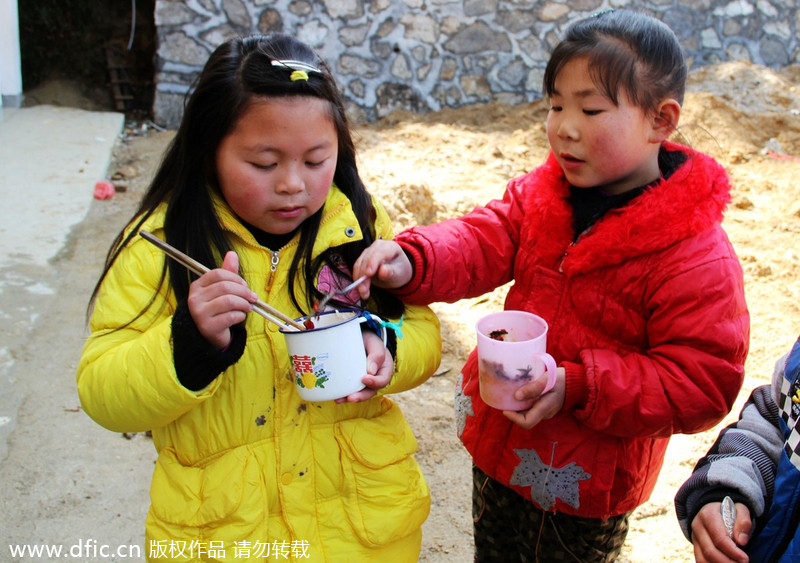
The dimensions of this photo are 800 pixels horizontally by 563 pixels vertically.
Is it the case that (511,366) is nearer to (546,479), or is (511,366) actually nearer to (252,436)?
(546,479)

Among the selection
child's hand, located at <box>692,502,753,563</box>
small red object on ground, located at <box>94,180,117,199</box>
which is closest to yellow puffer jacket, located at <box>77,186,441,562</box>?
child's hand, located at <box>692,502,753,563</box>

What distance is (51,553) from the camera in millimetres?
2727

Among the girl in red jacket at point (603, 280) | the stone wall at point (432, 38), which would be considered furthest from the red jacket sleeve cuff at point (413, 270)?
the stone wall at point (432, 38)

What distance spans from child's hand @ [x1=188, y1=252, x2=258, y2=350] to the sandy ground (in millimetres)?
878

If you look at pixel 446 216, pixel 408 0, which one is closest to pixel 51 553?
pixel 446 216

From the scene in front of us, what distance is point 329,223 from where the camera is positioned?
74.3 inches

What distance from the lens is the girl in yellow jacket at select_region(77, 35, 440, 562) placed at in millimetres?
1645

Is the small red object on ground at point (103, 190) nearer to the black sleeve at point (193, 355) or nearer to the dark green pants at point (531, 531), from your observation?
the dark green pants at point (531, 531)

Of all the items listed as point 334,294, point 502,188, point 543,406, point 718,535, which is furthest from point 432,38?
point 718,535

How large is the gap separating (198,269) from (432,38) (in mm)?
7682

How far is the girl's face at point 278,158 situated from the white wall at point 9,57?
6.78 metres

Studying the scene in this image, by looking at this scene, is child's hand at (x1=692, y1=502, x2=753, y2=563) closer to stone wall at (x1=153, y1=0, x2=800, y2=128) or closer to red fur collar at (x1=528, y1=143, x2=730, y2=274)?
red fur collar at (x1=528, y1=143, x2=730, y2=274)

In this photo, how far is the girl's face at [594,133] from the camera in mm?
1757

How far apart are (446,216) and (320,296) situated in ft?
13.4
